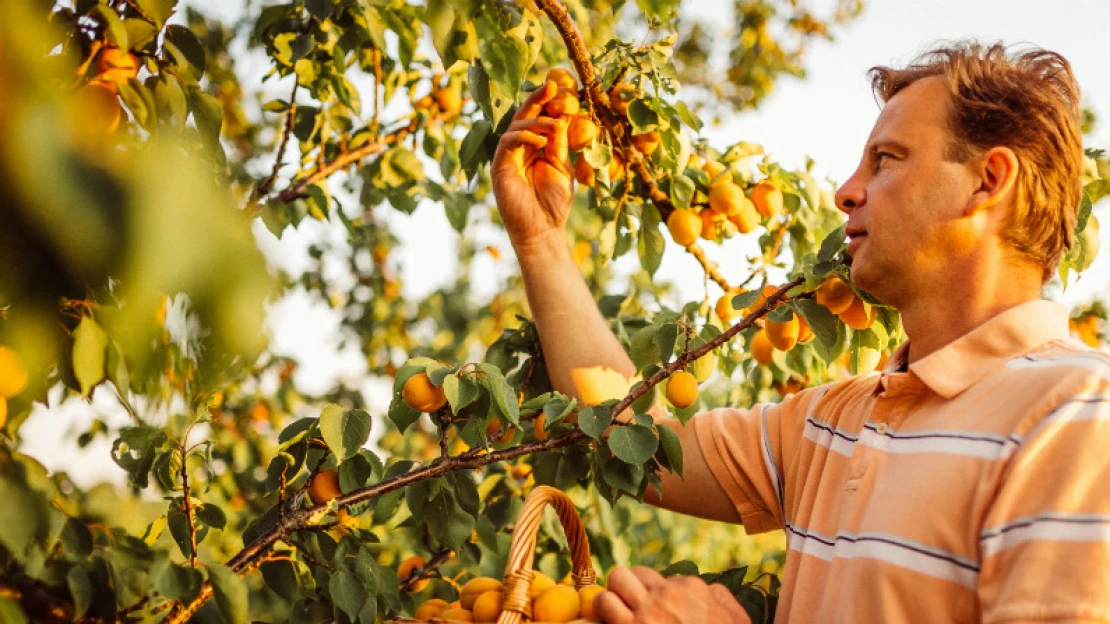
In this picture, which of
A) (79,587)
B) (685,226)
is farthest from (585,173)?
(79,587)

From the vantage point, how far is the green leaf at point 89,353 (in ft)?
2.84

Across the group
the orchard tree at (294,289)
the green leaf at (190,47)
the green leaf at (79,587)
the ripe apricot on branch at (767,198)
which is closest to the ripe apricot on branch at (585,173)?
the orchard tree at (294,289)

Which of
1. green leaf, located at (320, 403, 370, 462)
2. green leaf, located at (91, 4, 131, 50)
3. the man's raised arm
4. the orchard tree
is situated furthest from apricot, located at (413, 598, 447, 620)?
green leaf, located at (91, 4, 131, 50)

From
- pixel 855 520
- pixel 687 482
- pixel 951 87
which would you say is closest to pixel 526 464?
pixel 687 482

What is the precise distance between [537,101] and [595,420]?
→ 716mm

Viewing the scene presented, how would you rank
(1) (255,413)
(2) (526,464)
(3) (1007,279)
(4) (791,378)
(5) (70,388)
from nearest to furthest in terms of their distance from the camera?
(5) (70,388) < (3) (1007,279) < (2) (526,464) < (4) (791,378) < (1) (255,413)

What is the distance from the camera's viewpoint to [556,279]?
71.7 inches

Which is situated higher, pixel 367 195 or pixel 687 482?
pixel 367 195

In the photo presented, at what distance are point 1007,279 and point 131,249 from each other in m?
1.29

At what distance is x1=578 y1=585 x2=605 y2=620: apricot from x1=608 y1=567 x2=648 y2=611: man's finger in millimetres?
89

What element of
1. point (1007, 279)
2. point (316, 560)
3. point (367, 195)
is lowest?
point (316, 560)

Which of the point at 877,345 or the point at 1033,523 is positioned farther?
the point at 877,345

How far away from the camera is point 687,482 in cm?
165

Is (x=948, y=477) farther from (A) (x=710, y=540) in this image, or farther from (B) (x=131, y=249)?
(A) (x=710, y=540)
